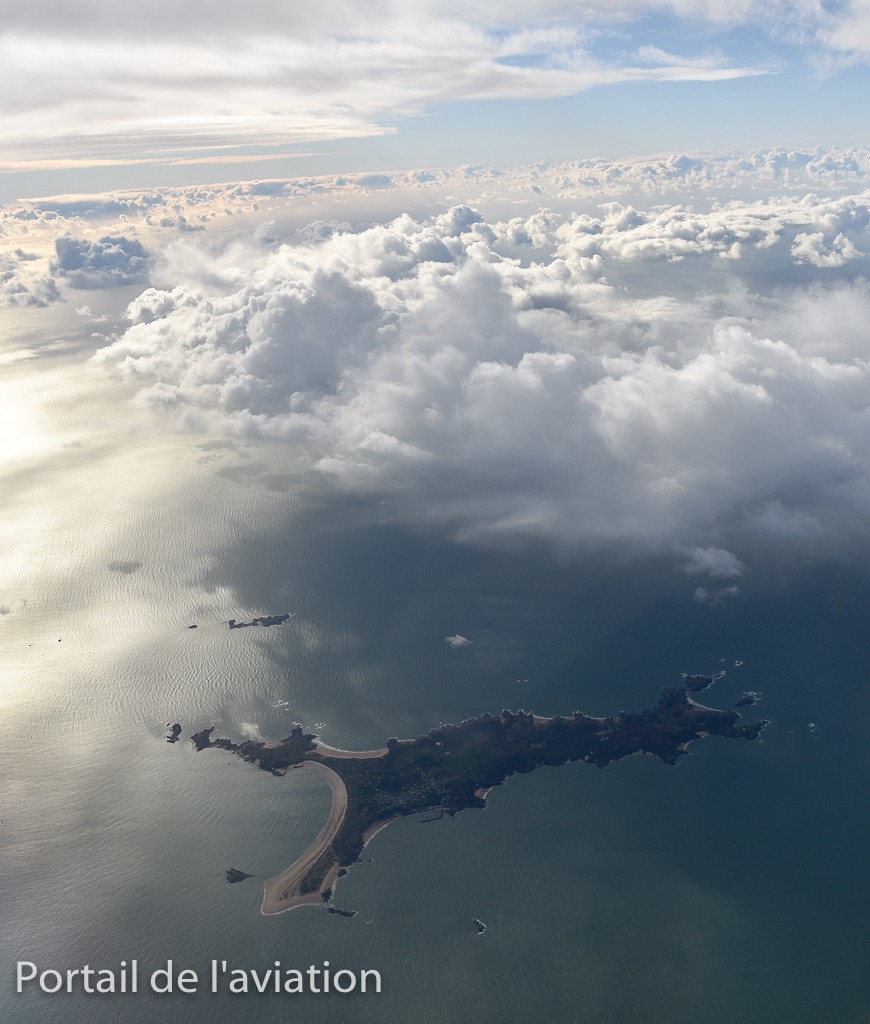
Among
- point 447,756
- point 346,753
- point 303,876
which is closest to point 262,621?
point 346,753

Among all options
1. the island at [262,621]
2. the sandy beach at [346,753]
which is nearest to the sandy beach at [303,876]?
the sandy beach at [346,753]

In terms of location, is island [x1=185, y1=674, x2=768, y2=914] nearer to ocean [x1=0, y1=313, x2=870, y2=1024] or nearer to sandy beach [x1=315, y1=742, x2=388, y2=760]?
sandy beach [x1=315, y1=742, x2=388, y2=760]

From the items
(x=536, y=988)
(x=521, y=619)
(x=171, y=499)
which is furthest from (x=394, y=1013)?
(x=171, y=499)

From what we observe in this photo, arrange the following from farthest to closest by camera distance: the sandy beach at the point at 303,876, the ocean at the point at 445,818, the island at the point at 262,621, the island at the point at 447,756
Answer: the island at the point at 262,621 < the island at the point at 447,756 < the sandy beach at the point at 303,876 < the ocean at the point at 445,818

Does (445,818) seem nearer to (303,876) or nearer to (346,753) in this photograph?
(346,753)

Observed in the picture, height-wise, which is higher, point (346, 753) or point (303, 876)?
point (346, 753)

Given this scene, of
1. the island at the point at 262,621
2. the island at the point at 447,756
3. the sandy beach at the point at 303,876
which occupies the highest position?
the island at the point at 262,621

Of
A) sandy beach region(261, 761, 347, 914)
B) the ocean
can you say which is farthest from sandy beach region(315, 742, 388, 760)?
sandy beach region(261, 761, 347, 914)

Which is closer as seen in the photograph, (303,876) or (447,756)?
(303,876)

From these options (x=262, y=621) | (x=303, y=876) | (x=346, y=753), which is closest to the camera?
(x=303, y=876)

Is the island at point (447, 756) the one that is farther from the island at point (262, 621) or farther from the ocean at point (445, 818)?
the island at point (262, 621)
